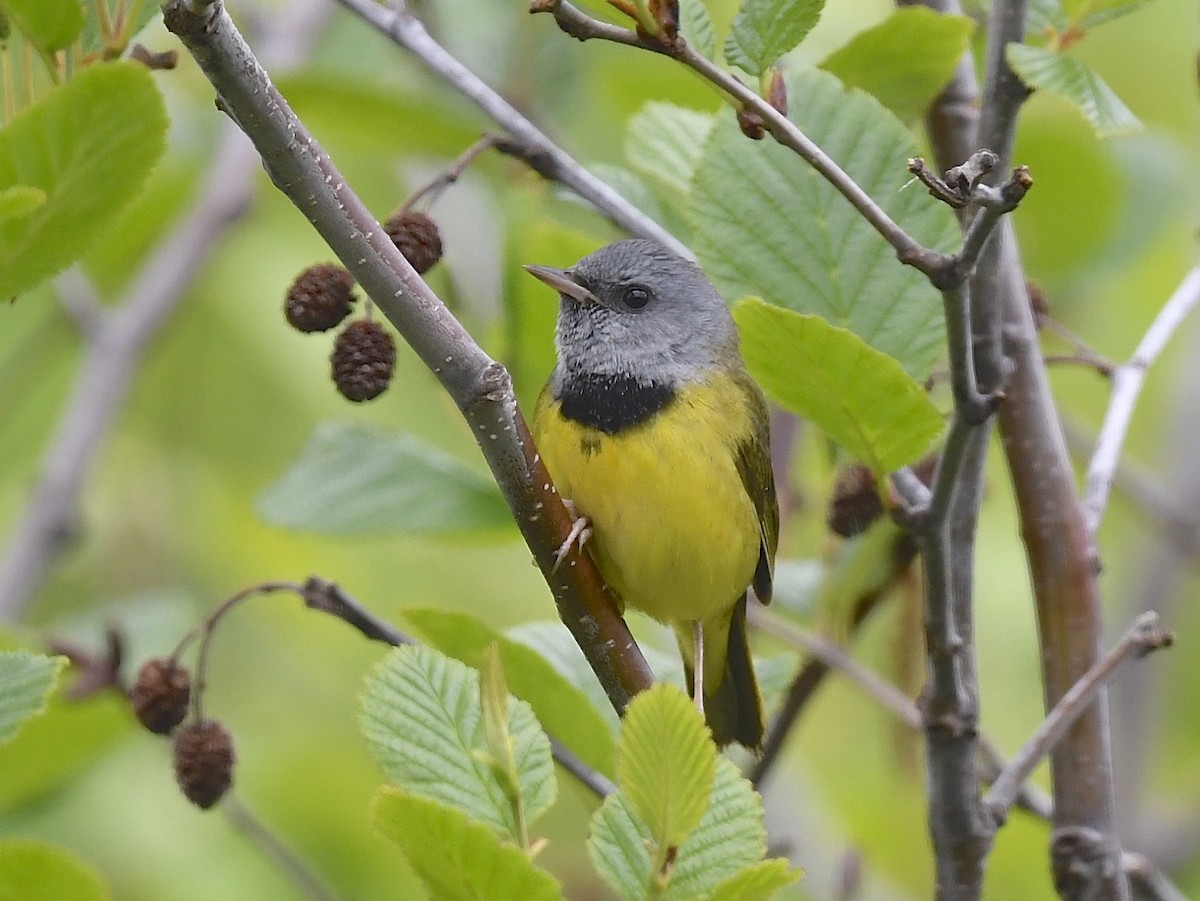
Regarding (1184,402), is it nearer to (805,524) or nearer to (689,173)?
(805,524)

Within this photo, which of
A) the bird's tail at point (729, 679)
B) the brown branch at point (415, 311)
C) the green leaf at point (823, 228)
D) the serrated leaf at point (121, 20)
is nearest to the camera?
the brown branch at point (415, 311)

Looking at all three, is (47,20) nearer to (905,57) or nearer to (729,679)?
(905,57)

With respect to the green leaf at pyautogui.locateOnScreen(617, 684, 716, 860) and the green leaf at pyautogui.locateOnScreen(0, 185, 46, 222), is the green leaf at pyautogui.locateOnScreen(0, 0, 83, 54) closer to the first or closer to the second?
the green leaf at pyautogui.locateOnScreen(0, 185, 46, 222)

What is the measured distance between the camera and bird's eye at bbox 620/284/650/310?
11.8ft

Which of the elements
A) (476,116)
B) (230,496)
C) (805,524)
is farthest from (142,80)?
(230,496)

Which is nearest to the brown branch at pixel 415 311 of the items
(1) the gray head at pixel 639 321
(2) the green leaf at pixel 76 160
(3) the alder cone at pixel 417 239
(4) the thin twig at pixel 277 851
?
(2) the green leaf at pixel 76 160

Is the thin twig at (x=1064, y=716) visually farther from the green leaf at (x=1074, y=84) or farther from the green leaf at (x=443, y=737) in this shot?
the green leaf at (x=443, y=737)

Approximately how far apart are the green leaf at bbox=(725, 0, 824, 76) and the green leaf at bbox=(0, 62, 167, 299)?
2.31 feet

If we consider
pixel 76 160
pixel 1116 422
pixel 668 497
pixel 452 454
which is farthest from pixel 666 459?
pixel 452 454

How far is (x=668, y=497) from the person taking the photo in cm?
308

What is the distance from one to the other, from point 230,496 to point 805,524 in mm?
1996

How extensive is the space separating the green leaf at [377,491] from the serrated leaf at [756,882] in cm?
133

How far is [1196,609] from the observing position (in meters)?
6.03

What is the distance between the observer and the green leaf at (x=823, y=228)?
91.0 inches
